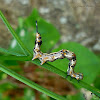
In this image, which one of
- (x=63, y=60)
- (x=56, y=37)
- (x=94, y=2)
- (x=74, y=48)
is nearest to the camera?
(x=94, y=2)

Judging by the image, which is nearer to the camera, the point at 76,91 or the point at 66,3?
the point at 76,91

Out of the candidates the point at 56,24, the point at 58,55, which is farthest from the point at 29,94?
the point at 58,55

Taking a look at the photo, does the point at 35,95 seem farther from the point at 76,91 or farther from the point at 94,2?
the point at 94,2

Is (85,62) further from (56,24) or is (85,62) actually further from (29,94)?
(56,24)

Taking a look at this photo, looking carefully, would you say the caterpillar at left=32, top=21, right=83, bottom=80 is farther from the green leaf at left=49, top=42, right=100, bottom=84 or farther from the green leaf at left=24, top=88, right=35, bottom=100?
the green leaf at left=24, top=88, right=35, bottom=100

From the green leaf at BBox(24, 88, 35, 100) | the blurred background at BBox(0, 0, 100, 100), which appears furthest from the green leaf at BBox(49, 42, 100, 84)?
the green leaf at BBox(24, 88, 35, 100)

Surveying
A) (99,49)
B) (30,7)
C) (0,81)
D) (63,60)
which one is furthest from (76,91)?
(30,7)

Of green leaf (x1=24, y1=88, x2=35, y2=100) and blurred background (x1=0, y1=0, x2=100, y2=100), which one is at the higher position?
blurred background (x1=0, y1=0, x2=100, y2=100)

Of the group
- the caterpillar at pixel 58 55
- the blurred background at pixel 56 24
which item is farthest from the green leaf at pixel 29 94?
the caterpillar at pixel 58 55
